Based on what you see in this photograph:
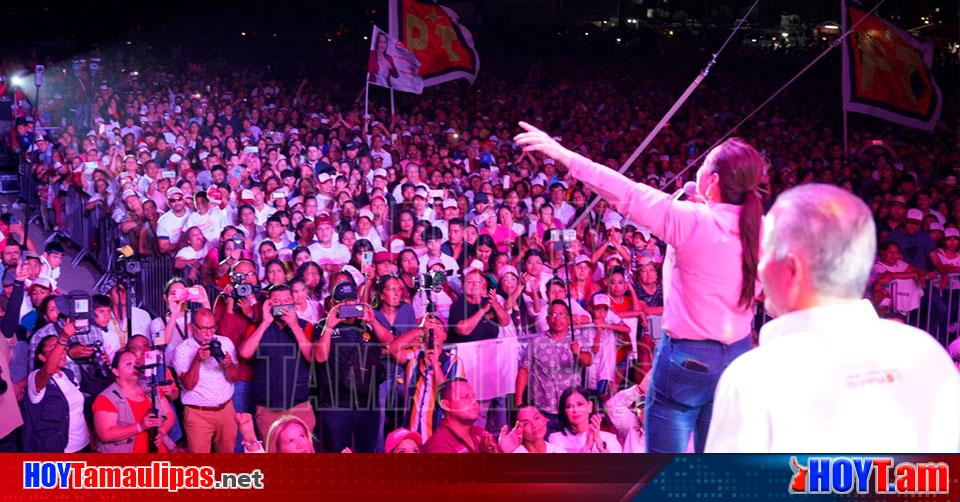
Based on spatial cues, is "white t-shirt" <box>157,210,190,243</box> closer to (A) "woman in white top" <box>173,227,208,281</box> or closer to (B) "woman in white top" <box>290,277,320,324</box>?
(A) "woman in white top" <box>173,227,208,281</box>

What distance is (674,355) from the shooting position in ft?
8.77

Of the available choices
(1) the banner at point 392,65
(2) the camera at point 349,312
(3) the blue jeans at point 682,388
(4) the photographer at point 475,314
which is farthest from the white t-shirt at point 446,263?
(1) the banner at point 392,65

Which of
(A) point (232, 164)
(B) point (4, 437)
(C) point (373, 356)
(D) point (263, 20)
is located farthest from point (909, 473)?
(D) point (263, 20)

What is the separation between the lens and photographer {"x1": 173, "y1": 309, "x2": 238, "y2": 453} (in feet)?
15.2

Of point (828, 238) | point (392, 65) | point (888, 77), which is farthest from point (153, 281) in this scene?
point (888, 77)

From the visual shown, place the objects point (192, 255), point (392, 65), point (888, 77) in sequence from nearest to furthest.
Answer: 1. point (192, 255)
2. point (888, 77)
3. point (392, 65)

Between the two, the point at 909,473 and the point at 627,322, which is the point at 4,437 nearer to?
the point at 627,322

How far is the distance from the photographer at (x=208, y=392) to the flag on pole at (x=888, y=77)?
21.8 feet

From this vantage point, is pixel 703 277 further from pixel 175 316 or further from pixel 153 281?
pixel 153 281

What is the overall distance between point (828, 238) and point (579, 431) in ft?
9.74

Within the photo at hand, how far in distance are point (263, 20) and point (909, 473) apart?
84.0 ft

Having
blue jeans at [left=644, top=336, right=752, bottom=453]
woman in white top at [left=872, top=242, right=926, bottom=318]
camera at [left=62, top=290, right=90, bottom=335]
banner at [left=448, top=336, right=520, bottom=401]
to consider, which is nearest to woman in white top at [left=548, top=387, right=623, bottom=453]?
banner at [left=448, top=336, right=520, bottom=401]

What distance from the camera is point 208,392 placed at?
15.2 ft

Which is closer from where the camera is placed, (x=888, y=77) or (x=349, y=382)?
(x=349, y=382)
